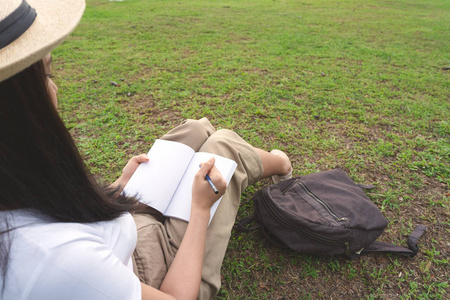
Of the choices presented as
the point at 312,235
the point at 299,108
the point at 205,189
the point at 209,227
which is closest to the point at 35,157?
the point at 205,189

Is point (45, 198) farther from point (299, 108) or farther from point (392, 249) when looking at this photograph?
point (299, 108)

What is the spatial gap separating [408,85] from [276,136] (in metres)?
2.24

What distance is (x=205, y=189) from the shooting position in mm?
1240

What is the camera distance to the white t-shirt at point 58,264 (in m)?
0.64

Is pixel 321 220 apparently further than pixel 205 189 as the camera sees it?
Yes

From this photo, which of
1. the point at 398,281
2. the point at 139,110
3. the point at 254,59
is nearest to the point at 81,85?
the point at 139,110

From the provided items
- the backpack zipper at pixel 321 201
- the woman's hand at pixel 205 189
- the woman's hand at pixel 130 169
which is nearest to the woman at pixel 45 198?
the woman's hand at pixel 205 189

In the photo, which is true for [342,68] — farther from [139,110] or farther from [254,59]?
[139,110]

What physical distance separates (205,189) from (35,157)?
670 millimetres

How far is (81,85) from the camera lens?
3.62 meters

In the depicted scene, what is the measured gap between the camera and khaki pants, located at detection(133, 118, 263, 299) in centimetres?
115

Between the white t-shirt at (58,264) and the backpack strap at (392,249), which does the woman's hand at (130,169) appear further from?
the backpack strap at (392,249)

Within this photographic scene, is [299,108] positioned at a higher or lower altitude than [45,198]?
lower

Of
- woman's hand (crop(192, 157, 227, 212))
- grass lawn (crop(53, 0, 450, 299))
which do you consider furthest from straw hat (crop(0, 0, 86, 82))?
grass lawn (crop(53, 0, 450, 299))
